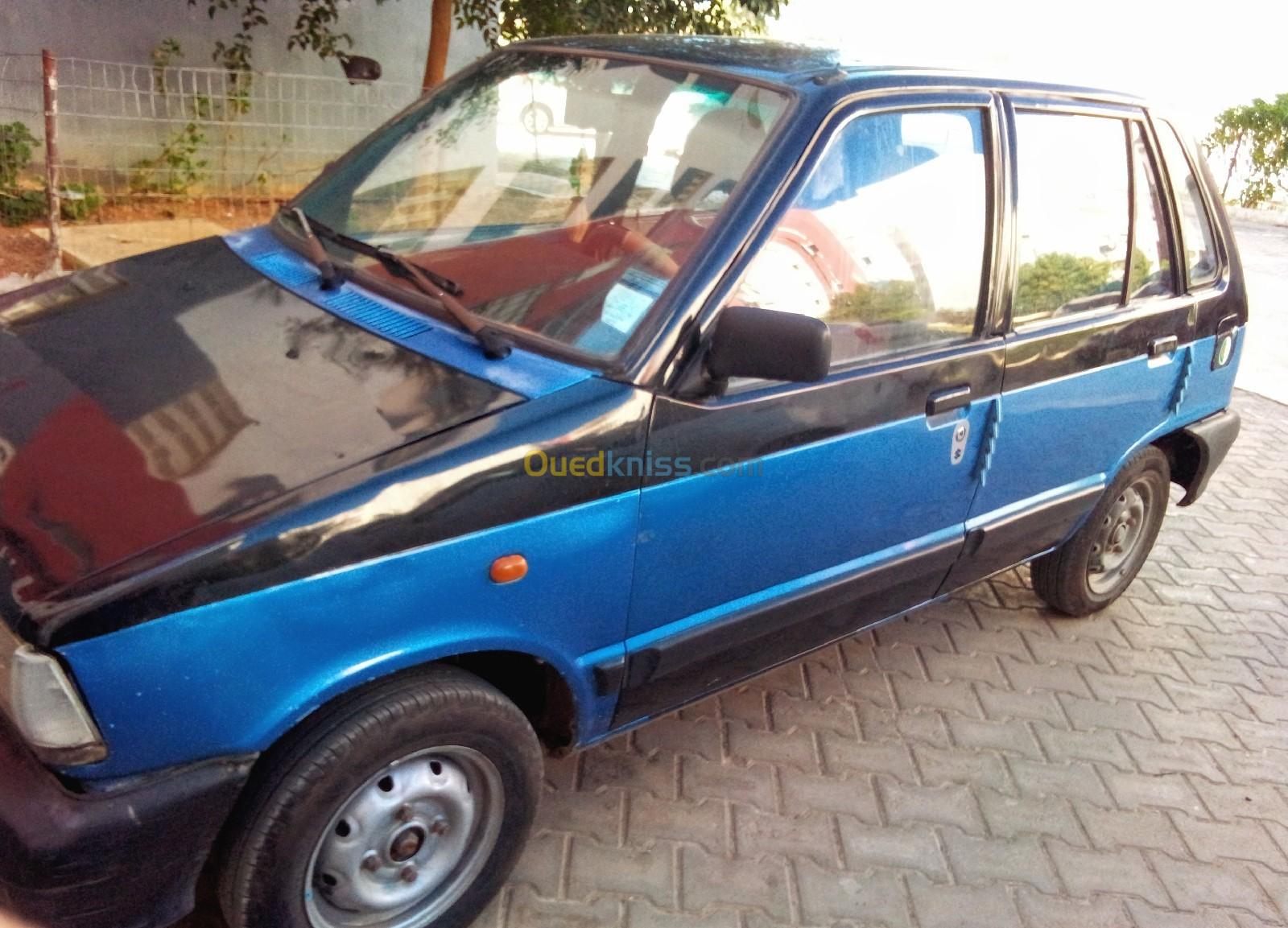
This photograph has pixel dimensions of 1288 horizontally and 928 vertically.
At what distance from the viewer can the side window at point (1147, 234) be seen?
11.4ft

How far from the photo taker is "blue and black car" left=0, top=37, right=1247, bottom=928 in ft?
5.93

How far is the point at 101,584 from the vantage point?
171 centimetres

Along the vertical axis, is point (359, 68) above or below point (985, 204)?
above

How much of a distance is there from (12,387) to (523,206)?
1.28 m

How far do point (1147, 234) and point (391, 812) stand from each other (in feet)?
9.81

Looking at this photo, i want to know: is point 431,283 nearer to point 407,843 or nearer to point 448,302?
point 448,302

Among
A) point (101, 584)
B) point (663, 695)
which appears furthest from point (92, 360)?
point (663, 695)

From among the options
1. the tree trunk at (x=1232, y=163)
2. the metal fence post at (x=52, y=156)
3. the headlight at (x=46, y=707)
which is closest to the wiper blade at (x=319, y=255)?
the headlight at (x=46, y=707)

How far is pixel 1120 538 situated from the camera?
4.15m

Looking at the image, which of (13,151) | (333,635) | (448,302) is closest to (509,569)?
(333,635)

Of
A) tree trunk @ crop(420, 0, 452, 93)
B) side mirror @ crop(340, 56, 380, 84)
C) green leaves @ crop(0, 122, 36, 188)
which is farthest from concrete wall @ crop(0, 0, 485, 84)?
tree trunk @ crop(420, 0, 452, 93)

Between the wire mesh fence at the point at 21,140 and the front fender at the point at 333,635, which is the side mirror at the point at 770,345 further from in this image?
the wire mesh fence at the point at 21,140

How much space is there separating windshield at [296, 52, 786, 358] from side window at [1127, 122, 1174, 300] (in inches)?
62.7

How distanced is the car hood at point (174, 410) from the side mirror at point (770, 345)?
46 centimetres
